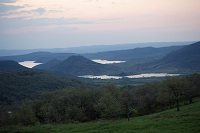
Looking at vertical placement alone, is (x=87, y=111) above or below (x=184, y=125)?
below

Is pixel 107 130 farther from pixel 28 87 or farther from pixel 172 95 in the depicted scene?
pixel 28 87

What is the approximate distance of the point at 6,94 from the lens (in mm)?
161000

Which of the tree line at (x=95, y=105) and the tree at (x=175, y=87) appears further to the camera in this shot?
the tree line at (x=95, y=105)

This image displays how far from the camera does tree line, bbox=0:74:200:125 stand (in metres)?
72.1

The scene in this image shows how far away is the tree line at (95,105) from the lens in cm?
7206

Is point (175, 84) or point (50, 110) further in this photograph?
point (50, 110)

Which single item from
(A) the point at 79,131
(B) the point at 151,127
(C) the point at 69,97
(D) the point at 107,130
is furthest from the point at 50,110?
(B) the point at 151,127

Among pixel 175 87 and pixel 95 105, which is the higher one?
pixel 175 87

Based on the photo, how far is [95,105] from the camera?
260 ft

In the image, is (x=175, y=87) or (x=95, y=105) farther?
(x=95, y=105)

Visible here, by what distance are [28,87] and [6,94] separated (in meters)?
23.1

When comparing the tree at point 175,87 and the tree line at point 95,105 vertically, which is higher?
the tree at point 175,87

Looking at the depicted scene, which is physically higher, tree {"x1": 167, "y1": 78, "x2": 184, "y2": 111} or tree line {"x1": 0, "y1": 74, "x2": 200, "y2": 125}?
tree {"x1": 167, "y1": 78, "x2": 184, "y2": 111}

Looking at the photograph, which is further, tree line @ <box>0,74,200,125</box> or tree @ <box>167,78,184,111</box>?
tree line @ <box>0,74,200,125</box>
